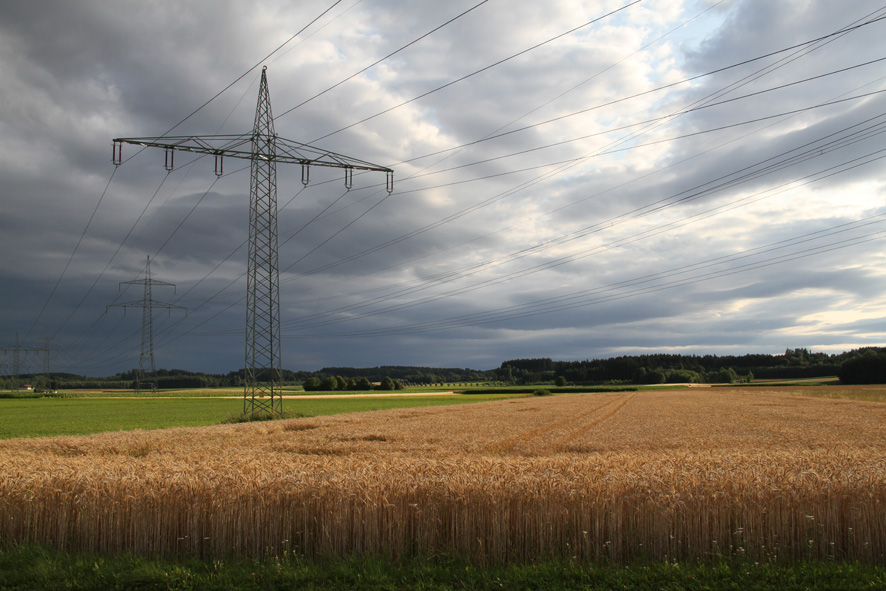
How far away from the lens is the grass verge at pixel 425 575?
8086 mm

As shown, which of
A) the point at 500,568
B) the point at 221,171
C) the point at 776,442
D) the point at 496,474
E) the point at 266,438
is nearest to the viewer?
the point at 500,568

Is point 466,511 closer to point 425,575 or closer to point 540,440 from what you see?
point 425,575

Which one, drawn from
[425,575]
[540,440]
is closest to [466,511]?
[425,575]

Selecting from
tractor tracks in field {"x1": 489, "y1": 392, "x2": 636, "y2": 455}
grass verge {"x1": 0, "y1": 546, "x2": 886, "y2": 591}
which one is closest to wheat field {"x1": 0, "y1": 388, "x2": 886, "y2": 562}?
grass verge {"x1": 0, "y1": 546, "x2": 886, "y2": 591}

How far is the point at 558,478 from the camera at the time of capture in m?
10.6

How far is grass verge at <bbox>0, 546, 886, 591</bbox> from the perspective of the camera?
809 cm

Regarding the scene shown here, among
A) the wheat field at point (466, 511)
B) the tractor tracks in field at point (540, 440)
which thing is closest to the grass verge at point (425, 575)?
the wheat field at point (466, 511)

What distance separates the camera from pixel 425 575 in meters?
8.63

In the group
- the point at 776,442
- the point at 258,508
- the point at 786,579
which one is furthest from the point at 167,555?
the point at 776,442

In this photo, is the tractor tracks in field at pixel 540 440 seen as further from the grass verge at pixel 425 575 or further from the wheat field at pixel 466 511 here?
the grass verge at pixel 425 575

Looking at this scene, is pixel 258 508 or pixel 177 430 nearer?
pixel 258 508

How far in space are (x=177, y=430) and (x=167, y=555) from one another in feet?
74.3

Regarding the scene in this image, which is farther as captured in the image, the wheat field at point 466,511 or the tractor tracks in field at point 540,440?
the tractor tracks in field at point 540,440

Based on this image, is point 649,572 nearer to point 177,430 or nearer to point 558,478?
point 558,478
